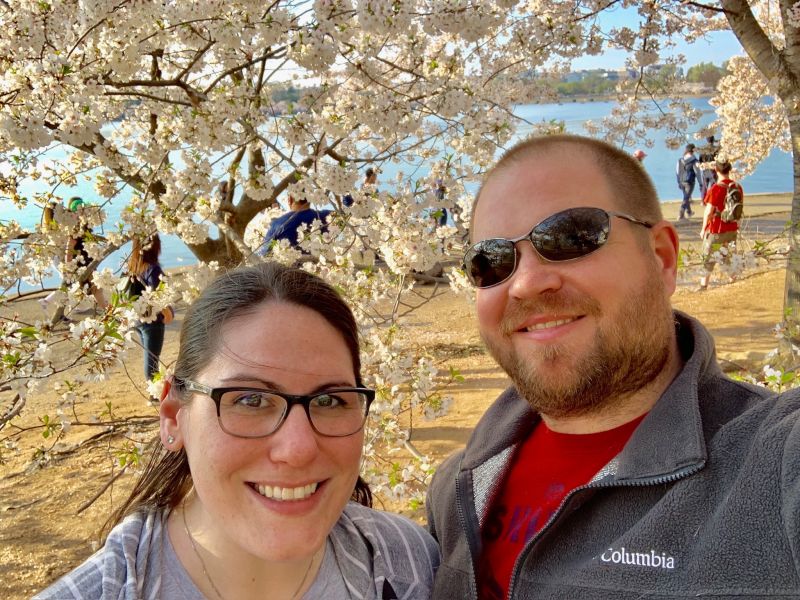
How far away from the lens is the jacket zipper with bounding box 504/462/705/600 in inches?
51.1

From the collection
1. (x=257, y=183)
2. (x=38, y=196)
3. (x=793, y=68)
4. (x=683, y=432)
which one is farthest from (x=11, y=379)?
(x=793, y=68)

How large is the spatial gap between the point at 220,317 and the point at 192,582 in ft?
2.01

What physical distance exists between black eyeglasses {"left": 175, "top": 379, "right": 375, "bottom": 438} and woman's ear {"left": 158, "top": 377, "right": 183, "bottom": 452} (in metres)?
0.11

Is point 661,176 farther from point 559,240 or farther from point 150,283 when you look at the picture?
point 559,240

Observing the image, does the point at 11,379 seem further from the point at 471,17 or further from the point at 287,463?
the point at 471,17

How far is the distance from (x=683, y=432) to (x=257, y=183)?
Result: 4.64m

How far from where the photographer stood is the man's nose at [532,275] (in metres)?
1.62

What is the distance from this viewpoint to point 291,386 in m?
1.38

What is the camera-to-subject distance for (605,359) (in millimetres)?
1539

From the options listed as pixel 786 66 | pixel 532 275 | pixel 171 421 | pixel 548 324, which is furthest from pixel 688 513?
pixel 786 66

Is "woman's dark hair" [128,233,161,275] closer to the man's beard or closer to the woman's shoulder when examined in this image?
the woman's shoulder

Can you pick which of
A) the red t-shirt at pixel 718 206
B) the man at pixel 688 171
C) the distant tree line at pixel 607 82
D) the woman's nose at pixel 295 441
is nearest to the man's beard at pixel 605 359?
the woman's nose at pixel 295 441

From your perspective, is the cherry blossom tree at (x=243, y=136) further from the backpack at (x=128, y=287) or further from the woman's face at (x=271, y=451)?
the woman's face at (x=271, y=451)

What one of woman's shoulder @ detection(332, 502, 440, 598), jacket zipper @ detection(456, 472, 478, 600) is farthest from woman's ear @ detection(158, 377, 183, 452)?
jacket zipper @ detection(456, 472, 478, 600)
